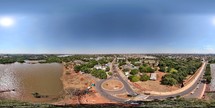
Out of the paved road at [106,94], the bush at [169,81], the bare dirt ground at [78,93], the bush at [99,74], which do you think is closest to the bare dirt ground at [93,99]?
the bare dirt ground at [78,93]

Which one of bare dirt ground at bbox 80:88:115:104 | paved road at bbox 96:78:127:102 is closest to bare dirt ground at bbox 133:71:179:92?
paved road at bbox 96:78:127:102

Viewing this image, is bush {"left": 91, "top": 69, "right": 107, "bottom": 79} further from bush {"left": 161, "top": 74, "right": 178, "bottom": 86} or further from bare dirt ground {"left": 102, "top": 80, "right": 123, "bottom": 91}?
bush {"left": 161, "top": 74, "right": 178, "bottom": 86}

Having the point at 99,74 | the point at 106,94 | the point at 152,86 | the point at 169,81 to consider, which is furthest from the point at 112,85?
the point at 169,81

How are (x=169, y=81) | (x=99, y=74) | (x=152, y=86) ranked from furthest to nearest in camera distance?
1. (x=99, y=74)
2. (x=169, y=81)
3. (x=152, y=86)

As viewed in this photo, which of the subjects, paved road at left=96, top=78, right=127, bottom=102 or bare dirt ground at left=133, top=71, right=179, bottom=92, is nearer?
paved road at left=96, top=78, right=127, bottom=102

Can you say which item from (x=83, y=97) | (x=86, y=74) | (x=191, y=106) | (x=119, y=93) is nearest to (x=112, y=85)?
(x=119, y=93)

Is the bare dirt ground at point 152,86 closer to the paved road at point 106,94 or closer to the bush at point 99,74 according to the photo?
the paved road at point 106,94

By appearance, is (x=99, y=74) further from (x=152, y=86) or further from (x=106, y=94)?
(x=106, y=94)

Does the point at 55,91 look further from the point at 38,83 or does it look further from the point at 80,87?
the point at 38,83
